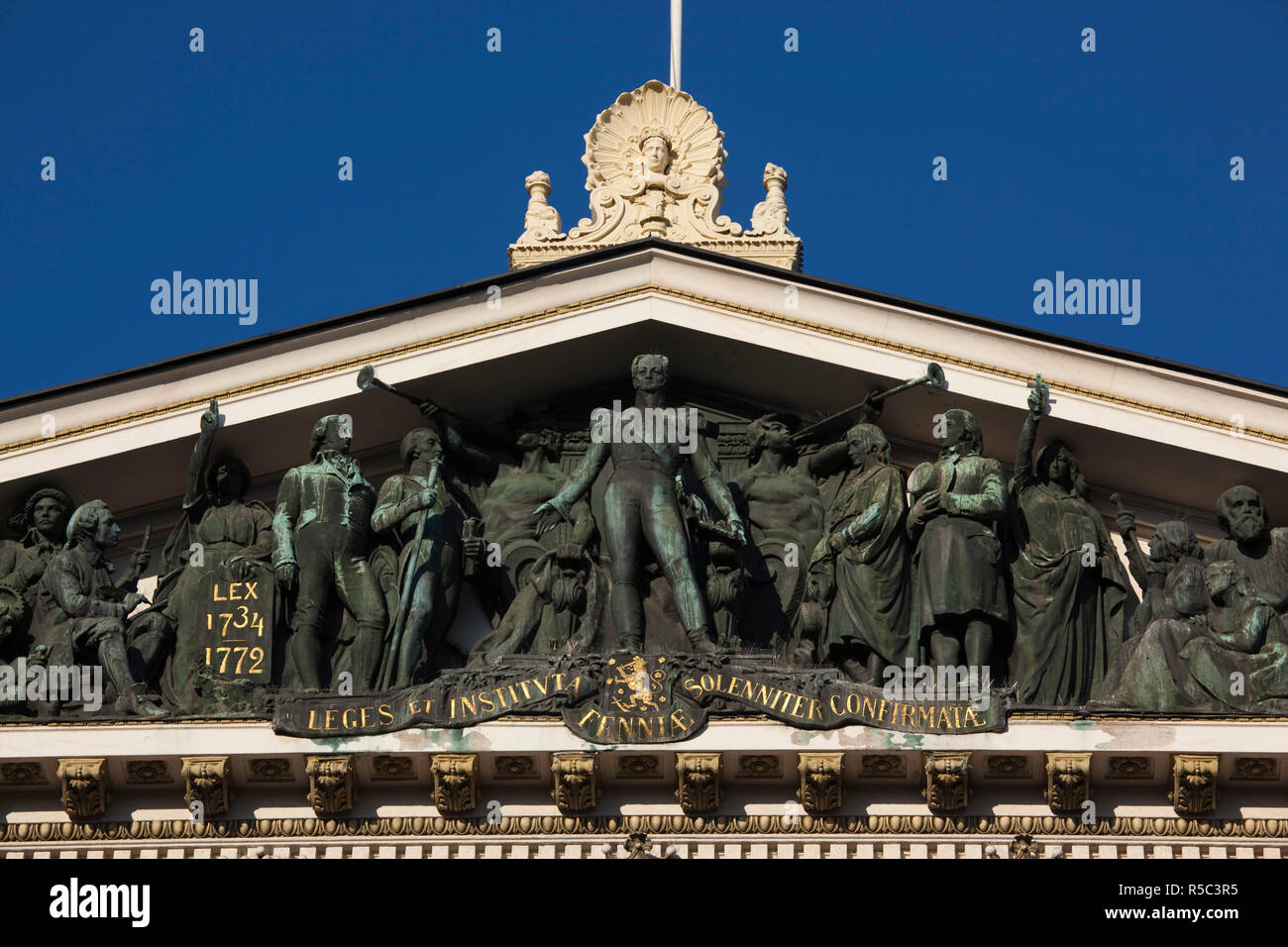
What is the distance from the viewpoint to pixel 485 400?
20.7m

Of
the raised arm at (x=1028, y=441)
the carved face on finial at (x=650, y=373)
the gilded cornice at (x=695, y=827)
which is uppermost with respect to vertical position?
the carved face on finial at (x=650, y=373)

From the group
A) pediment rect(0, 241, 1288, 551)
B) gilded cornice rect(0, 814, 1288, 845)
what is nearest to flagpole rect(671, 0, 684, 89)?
pediment rect(0, 241, 1288, 551)

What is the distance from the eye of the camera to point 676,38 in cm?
2609

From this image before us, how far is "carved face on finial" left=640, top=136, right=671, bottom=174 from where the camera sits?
23.2m

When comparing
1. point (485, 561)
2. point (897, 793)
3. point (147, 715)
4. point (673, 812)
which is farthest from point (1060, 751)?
point (147, 715)

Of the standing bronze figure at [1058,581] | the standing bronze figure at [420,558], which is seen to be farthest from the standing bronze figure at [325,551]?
the standing bronze figure at [1058,581]

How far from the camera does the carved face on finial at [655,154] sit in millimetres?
23219

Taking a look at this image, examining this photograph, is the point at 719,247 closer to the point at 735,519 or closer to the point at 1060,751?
the point at 735,519

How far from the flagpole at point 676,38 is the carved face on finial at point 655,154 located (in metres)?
2.25

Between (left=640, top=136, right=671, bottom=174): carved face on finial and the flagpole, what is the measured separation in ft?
7.37

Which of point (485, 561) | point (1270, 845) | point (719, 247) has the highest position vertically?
point (719, 247)

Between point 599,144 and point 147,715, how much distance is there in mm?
6530

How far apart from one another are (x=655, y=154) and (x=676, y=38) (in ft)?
10.0

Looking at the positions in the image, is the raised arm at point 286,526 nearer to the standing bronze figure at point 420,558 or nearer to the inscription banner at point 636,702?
the standing bronze figure at point 420,558
